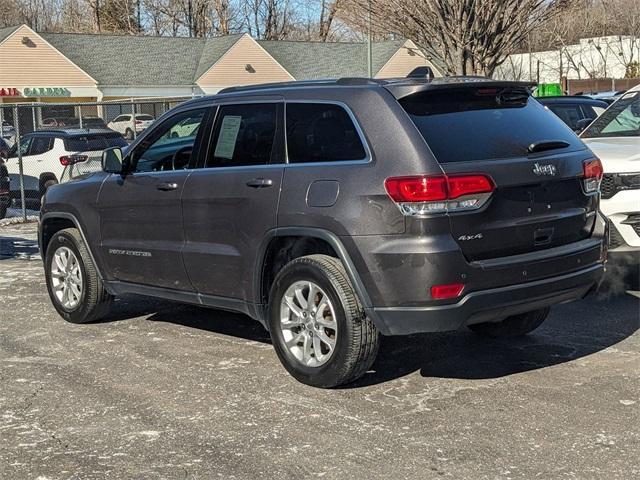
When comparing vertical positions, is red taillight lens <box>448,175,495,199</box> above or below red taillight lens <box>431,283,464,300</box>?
above

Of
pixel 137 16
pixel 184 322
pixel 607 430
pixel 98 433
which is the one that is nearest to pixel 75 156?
pixel 184 322

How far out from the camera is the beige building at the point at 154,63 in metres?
50.8

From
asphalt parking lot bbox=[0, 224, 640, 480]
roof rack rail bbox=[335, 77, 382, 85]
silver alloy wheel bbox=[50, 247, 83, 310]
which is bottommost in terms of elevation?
asphalt parking lot bbox=[0, 224, 640, 480]

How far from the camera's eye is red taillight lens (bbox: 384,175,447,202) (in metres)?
4.82

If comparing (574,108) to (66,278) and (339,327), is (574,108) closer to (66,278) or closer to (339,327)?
(66,278)

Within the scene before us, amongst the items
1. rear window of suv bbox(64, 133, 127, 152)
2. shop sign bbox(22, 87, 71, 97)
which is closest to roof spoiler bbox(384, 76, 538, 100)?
rear window of suv bbox(64, 133, 127, 152)

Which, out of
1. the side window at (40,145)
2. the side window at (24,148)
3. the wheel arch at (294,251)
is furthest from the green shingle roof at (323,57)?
the wheel arch at (294,251)

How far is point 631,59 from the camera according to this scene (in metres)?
51.4

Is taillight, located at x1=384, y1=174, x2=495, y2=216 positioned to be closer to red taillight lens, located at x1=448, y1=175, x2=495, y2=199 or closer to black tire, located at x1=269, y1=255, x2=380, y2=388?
red taillight lens, located at x1=448, y1=175, x2=495, y2=199

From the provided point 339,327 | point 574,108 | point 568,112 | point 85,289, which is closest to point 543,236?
point 339,327

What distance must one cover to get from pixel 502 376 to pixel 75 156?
1236 cm

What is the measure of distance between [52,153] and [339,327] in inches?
512

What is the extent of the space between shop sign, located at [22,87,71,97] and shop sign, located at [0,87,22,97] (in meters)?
0.38

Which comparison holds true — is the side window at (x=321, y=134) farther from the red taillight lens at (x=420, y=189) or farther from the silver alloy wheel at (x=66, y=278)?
the silver alloy wheel at (x=66, y=278)
